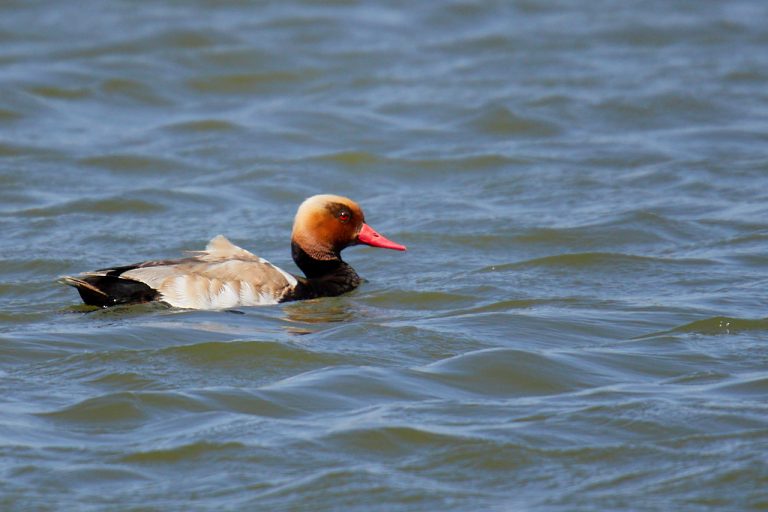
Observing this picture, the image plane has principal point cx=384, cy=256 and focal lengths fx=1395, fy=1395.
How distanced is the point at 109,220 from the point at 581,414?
6.16 meters

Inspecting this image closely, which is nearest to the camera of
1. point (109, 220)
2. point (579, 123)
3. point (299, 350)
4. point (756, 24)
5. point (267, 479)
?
point (267, 479)

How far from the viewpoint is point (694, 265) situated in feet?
34.1

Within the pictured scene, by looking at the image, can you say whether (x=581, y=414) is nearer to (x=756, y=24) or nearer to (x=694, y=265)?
(x=694, y=265)

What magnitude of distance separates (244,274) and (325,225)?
0.96 meters

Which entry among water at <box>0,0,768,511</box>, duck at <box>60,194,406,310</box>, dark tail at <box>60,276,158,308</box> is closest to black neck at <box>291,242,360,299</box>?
duck at <box>60,194,406,310</box>

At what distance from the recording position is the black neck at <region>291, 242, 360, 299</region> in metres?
9.69

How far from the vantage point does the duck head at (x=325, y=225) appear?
985cm

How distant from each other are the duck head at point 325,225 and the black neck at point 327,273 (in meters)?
0.03

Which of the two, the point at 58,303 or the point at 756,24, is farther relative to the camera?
the point at 756,24

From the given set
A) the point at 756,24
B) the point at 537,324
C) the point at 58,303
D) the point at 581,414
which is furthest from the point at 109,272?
the point at 756,24

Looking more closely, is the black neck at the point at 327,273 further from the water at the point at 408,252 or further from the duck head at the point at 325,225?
the water at the point at 408,252

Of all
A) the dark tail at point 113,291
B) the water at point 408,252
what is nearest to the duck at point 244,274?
the dark tail at point 113,291

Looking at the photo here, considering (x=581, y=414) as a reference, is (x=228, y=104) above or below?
above

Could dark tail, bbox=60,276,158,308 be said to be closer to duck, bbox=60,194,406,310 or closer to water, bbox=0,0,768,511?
duck, bbox=60,194,406,310
